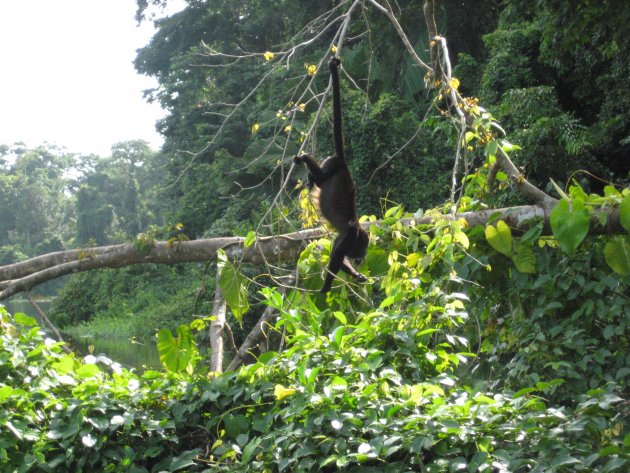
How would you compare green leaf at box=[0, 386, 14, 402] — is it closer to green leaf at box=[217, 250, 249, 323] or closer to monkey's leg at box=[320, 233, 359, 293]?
green leaf at box=[217, 250, 249, 323]

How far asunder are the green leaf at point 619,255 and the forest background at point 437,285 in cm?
1

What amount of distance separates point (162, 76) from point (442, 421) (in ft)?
98.7

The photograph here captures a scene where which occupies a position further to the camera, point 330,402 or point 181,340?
point 181,340

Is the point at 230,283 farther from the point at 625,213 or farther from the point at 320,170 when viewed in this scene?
the point at 625,213

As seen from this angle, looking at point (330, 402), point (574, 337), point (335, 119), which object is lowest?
point (574, 337)

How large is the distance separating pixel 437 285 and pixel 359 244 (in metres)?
1.41

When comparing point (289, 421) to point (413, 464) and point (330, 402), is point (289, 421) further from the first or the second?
point (413, 464)

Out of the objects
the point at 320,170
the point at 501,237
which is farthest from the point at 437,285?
the point at 320,170

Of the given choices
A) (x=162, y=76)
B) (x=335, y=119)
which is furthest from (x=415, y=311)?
(x=162, y=76)

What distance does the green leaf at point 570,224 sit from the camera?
145 inches

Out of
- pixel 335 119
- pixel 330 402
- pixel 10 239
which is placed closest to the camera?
pixel 330 402

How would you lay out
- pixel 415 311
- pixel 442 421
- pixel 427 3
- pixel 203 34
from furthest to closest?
pixel 203 34 < pixel 427 3 < pixel 415 311 < pixel 442 421

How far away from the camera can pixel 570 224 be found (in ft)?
12.2

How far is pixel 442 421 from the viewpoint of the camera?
2.62 metres
